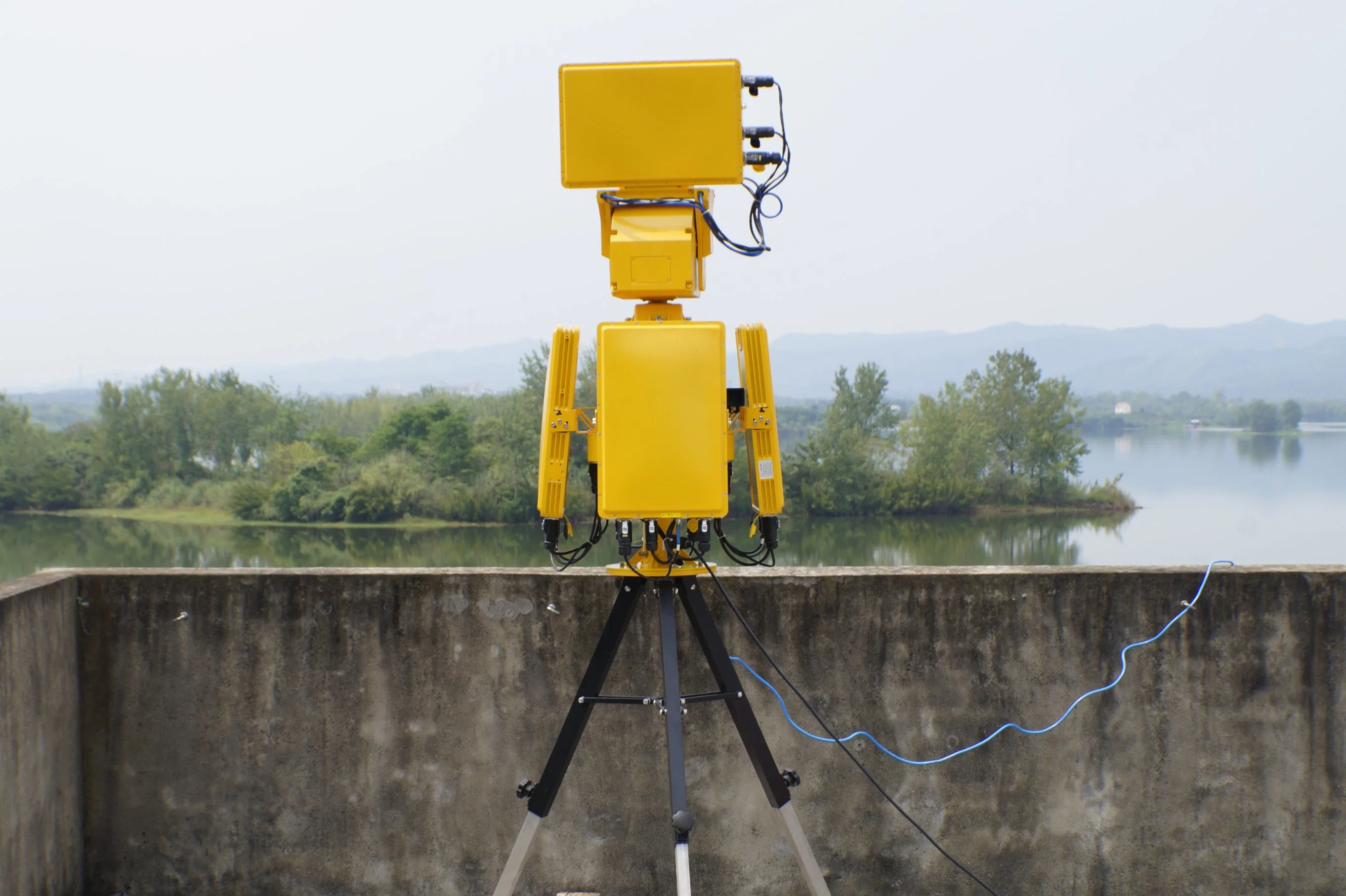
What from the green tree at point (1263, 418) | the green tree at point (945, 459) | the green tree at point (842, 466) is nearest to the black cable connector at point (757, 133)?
the green tree at point (842, 466)

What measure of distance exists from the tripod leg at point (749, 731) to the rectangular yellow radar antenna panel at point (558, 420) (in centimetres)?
36

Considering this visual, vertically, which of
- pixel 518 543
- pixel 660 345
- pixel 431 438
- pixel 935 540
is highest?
pixel 660 345

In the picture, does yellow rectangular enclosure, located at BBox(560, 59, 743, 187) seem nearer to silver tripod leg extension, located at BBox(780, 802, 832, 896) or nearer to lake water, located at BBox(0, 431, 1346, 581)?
silver tripod leg extension, located at BBox(780, 802, 832, 896)

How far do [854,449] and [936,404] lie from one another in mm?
7249

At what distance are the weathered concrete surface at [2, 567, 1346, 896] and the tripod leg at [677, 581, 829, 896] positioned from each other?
46 cm

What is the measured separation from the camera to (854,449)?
6712cm

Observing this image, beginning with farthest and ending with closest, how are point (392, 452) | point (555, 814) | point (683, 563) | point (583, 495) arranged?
point (392, 452), point (583, 495), point (555, 814), point (683, 563)

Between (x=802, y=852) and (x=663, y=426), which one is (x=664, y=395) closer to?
(x=663, y=426)

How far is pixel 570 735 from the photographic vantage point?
223 centimetres

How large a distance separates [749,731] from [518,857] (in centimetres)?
60

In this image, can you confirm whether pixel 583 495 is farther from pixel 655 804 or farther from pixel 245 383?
pixel 655 804

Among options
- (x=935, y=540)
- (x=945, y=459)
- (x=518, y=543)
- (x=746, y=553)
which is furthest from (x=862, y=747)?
(x=945, y=459)

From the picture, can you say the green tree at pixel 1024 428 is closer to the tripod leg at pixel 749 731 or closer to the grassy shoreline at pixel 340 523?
the grassy shoreline at pixel 340 523

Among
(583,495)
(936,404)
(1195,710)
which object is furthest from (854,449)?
(1195,710)
